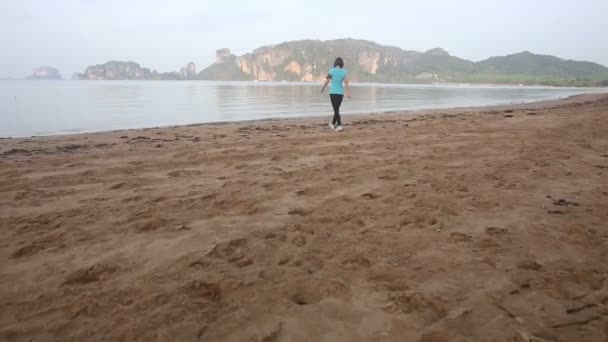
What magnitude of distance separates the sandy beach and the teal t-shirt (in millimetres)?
5273

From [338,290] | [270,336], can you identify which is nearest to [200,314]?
[270,336]

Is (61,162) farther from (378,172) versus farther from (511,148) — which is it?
(511,148)

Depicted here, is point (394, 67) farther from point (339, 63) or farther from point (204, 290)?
point (204, 290)

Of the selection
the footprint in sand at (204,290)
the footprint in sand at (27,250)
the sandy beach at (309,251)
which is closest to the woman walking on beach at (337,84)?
the sandy beach at (309,251)

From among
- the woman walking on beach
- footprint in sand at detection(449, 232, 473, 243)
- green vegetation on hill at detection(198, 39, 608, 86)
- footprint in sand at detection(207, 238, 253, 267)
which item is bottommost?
footprint in sand at detection(207, 238, 253, 267)

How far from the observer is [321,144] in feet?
25.3

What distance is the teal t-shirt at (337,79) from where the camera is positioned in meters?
10.2

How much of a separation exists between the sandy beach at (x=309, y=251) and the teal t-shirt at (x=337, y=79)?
17.3ft

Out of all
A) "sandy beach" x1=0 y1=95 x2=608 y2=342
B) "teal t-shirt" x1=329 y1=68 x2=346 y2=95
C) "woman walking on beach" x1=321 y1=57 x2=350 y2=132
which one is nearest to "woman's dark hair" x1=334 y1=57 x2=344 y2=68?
"woman walking on beach" x1=321 y1=57 x2=350 y2=132

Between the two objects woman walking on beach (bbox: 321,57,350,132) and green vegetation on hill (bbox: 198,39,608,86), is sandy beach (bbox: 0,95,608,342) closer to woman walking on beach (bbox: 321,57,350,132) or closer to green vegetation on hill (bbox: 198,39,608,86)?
woman walking on beach (bbox: 321,57,350,132)

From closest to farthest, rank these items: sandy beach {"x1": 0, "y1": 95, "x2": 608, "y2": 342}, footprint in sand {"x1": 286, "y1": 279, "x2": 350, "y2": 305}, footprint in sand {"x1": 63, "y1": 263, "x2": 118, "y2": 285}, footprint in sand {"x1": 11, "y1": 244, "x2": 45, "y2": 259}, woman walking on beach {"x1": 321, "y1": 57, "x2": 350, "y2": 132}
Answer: sandy beach {"x1": 0, "y1": 95, "x2": 608, "y2": 342} < footprint in sand {"x1": 286, "y1": 279, "x2": 350, "y2": 305} < footprint in sand {"x1": 63, "y1": 263, "x2": 118, "y2": 285} < footprint in sand {"x1": 11, "y1": 244, "x2": 45, "y2": 259} < woman walking on beach {"x1": 321, "y1": 57, "x2": 350, "y2": 132}

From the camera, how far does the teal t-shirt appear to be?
1025 cm

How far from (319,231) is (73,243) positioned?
6.63ft

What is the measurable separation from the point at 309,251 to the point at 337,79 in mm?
8278
